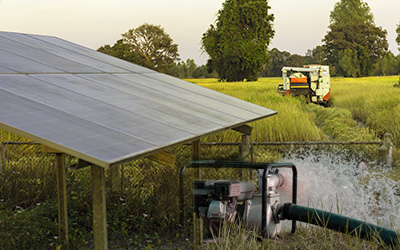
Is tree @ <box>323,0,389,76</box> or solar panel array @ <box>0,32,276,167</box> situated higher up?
tree @ <box>323,0,389,76</box>

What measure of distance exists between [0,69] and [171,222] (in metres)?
2.84

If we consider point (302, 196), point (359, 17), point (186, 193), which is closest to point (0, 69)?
point (186, 193)

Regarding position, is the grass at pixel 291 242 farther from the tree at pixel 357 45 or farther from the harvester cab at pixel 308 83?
the tree at pixel 357 45

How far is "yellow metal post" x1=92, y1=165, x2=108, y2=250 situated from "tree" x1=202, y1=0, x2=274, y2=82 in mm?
45954

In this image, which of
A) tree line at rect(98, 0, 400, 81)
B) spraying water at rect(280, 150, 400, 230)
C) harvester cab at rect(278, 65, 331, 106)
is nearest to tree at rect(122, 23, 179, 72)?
tree line at rect(98, 0, 400, 81)

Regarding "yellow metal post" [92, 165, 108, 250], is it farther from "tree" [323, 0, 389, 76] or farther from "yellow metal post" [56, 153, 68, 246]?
"tree" [323, 0, 389, 76]

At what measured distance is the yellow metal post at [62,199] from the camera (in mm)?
5629

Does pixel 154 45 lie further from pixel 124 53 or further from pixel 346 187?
pixel 346 187

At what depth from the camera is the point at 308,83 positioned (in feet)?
73.7

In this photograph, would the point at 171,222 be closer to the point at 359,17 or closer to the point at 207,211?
the point at 207,211

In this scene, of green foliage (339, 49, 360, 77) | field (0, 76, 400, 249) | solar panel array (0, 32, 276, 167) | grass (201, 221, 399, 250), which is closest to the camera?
solar panel array (0, 32, 276, 167)

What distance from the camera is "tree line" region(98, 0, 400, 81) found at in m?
45.2

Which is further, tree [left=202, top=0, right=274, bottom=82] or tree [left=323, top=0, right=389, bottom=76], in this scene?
tree [left=323, top=0, right=389, bottom=76]

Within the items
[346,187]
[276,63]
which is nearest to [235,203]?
[346,187]
